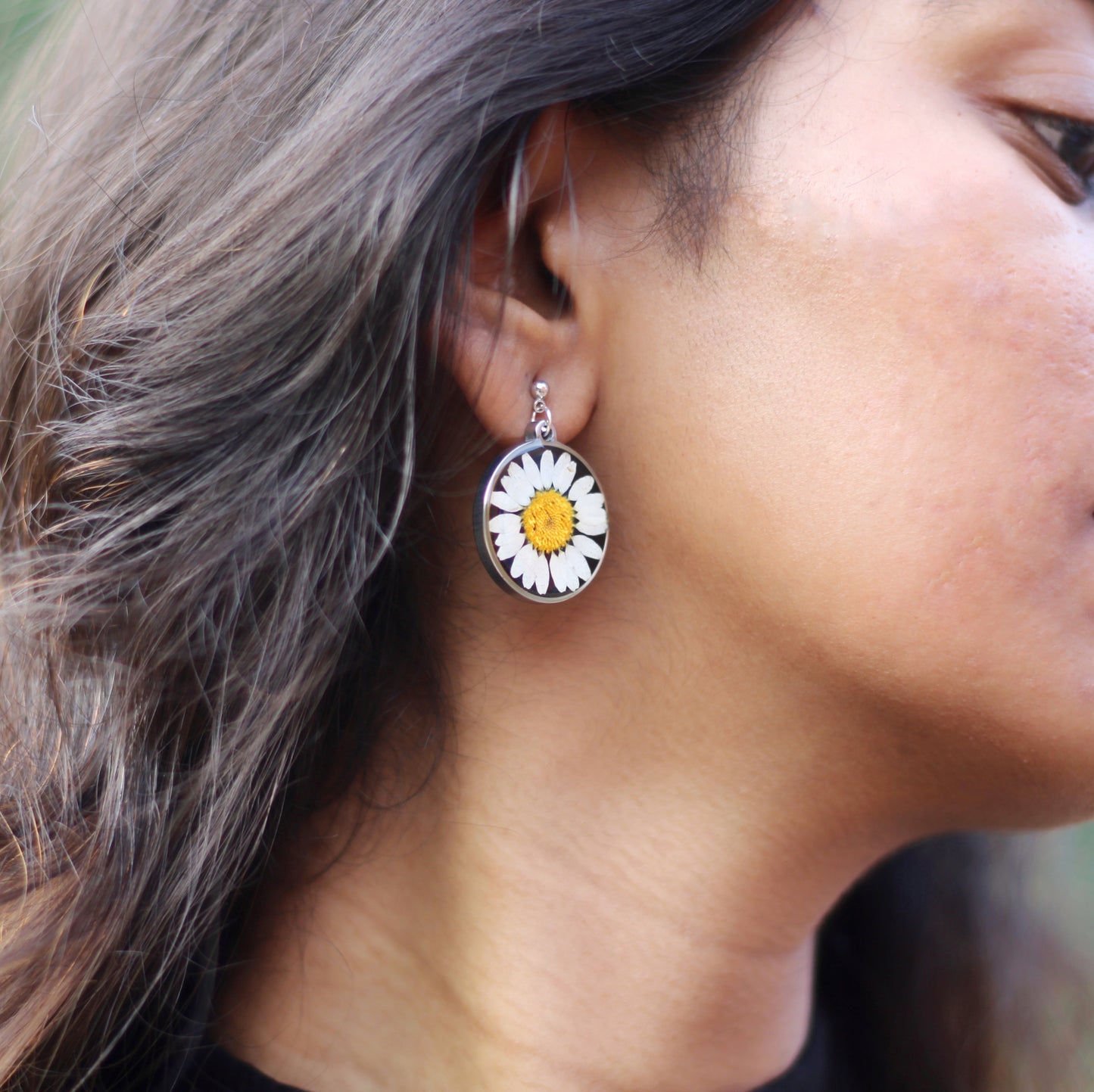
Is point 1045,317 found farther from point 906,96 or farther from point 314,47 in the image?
point 314,47

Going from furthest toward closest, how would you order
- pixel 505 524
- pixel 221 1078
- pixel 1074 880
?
pixel 1074 880 → pixel 221 1078 → pixel 505 524

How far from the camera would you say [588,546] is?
1113 mm

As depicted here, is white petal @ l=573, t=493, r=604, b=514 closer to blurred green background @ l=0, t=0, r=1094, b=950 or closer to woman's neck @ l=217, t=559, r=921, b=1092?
woman's neck @ l=217, t=559, r=921, b=1092

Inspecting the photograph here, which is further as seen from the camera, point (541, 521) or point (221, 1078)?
point (221, 1078)

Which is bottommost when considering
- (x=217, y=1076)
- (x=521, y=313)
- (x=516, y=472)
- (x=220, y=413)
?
(x=217, y=1076)

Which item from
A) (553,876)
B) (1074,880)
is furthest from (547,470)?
(1074,880)

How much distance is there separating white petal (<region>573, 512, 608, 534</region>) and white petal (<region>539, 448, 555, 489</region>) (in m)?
0.05

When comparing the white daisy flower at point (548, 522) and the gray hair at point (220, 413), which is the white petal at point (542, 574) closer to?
the white daisy flower at point (548, 522)

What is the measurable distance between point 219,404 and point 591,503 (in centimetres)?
39

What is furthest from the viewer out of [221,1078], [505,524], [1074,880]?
[1074,880]

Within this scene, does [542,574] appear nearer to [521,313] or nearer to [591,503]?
[591,503]

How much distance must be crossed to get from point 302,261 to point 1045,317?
2.43ft

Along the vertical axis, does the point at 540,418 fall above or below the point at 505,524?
above

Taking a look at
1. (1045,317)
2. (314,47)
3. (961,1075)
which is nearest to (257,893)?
(314,47)
